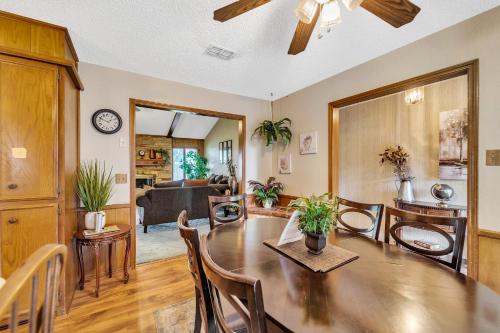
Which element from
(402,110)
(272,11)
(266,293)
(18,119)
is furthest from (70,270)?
(402,110)

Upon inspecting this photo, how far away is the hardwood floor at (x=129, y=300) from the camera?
1.80 meters

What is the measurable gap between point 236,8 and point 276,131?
236cm

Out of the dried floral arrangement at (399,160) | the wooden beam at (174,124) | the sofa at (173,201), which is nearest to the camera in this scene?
the dried floral arrangement at (399,160)

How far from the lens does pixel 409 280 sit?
3.26ft

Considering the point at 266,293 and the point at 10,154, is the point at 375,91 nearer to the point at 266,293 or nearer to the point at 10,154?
the point at 266,293

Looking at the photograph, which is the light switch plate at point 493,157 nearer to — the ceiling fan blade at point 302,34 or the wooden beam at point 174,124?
the ceiling fan blade at point 302,34

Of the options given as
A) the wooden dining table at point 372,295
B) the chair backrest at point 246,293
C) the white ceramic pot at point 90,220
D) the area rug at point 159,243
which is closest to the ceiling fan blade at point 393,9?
the wooden dining table at point 372,295

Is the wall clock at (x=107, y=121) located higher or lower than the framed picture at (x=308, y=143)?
higher

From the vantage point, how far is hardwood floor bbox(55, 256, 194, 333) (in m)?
1.80

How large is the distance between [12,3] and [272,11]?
1928 millimetres

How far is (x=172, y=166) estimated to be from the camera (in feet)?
31.5

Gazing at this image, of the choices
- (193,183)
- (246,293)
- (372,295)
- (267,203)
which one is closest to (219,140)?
(193,183)

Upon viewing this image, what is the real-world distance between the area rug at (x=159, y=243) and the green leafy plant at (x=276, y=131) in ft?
7.19

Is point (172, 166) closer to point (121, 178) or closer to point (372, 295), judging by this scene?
point (121, 178)
